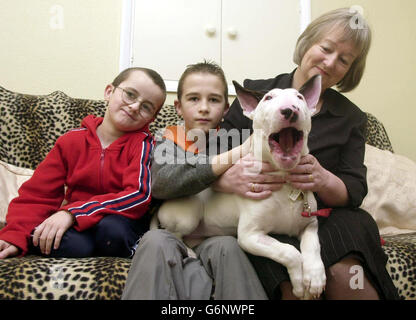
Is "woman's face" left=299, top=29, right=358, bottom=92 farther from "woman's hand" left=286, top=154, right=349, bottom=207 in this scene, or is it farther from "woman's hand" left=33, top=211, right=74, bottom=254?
"woman's hand" left=33, top=211, right=74, bottom=254

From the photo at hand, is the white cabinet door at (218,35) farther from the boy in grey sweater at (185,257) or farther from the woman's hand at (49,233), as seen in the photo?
the woman's hand at (49,233)

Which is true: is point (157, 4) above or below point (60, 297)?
above

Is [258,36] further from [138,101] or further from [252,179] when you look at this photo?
[252,179]

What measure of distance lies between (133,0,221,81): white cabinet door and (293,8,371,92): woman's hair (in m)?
0.87

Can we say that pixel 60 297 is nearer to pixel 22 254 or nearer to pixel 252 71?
pixel 22 254

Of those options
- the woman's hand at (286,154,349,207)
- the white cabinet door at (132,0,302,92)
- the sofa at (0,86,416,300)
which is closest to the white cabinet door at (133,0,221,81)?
the white cabinet door at (132,0,302,92)

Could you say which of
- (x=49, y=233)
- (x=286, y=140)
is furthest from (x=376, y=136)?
(x=49, y=233)

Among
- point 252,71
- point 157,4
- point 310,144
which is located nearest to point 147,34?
point 157,4

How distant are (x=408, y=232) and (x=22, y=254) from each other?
5.05 feet

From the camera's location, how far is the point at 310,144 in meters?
1.07

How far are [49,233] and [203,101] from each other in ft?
2.22

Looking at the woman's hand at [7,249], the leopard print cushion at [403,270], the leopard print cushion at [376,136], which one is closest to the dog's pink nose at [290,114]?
the leopard print cushion at [403,270]

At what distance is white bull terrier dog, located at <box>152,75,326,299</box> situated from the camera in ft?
2.42

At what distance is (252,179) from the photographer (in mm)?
859
